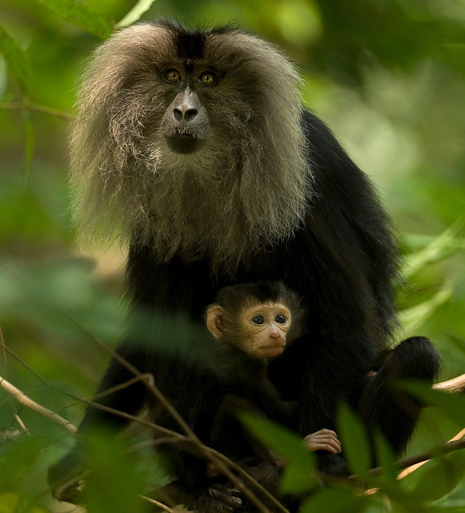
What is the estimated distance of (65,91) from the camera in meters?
5.04

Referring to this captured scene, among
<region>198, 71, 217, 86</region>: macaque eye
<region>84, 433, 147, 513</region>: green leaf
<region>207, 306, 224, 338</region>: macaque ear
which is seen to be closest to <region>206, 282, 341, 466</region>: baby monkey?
<region>207, 306, 224, 338</region>: macaque ear

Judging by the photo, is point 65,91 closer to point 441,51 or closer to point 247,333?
point 247,333

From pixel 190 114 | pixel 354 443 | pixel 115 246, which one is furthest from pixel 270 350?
pixel 354 443

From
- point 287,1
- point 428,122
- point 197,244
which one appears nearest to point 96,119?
point 197,244

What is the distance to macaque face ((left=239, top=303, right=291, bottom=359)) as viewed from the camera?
3070 millimetres

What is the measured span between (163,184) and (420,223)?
4170 mm

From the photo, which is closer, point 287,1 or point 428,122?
point 287,1

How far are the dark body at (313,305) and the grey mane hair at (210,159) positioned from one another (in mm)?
30

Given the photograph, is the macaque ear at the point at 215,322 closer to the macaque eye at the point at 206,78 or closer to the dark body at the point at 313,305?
the dark body at the point at 313,305

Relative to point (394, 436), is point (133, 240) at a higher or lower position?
higher

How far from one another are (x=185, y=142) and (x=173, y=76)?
329 millimetres

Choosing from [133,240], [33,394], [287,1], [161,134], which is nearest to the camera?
[33,394]

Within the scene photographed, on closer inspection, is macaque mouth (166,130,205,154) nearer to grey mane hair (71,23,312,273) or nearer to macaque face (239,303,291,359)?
grey mane hair (71,23,312,273)

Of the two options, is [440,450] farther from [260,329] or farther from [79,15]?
[79,15]
